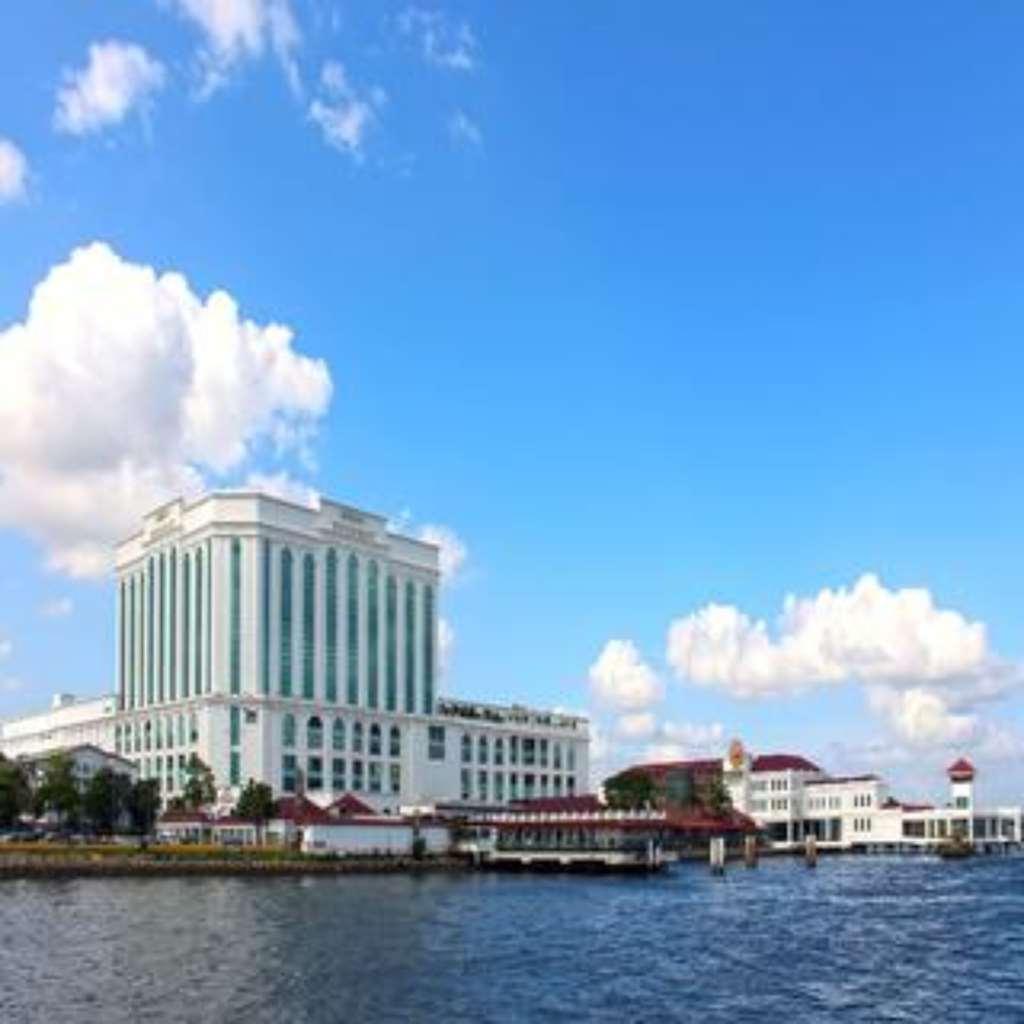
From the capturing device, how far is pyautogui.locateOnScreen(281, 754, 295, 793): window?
198 meters

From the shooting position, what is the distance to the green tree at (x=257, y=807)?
164 meters

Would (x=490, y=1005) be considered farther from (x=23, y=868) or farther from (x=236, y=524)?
(x=236, y=524)

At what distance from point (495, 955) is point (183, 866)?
71055 millimetres

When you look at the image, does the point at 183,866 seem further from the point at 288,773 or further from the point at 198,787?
the point at 288,773

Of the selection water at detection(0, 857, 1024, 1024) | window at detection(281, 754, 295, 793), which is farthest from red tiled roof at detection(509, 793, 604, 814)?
water at detection(0, 857, 1024, 1024)

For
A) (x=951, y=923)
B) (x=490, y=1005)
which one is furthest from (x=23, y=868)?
(x=490, y=1005)

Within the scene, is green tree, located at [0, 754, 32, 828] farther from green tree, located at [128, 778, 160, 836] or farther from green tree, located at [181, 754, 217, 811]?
green tree, located at [181, 754, 217, 811]

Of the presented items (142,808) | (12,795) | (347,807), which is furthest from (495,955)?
(142,808)

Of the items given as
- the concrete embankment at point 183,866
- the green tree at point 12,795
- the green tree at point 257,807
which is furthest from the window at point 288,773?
the concrete embankment at point 183,866

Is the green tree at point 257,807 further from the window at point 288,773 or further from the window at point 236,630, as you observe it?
the window at point 236,630

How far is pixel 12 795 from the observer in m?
157

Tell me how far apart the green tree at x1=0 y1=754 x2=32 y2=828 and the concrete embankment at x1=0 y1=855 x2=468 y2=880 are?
2952 cm

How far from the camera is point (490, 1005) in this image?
174 ft

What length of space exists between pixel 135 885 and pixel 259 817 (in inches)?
1953
